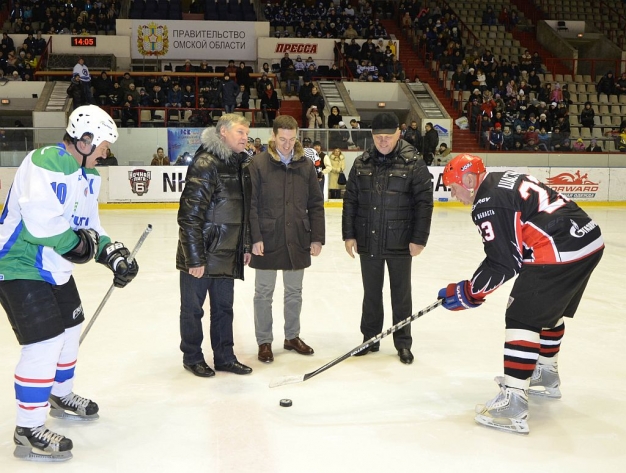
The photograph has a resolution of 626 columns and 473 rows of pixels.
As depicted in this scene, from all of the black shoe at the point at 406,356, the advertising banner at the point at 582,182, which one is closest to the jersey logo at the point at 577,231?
the black shoe at the point at 406,356

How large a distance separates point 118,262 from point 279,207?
1539 millimetres

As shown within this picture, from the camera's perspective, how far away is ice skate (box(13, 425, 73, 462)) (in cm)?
346

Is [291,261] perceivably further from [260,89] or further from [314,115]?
[260,89]

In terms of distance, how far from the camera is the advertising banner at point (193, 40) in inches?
850

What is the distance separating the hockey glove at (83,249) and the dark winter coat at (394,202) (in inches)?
82.6

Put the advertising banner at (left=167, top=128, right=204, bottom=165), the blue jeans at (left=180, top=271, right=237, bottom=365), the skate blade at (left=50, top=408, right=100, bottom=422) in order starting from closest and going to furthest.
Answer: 1. the skate blade at (left=50, top=408, right=100, bottom=422)
2. the blue jeans at (left=180, top=271, right=237, bottom=365)
3. the advertising banner at (left=167, top=128, right=204, bottom=165)

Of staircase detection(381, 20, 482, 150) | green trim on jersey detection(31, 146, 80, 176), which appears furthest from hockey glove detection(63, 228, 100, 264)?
staircase detection(381, 20, 482, 150)

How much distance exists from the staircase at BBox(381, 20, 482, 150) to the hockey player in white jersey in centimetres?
1377

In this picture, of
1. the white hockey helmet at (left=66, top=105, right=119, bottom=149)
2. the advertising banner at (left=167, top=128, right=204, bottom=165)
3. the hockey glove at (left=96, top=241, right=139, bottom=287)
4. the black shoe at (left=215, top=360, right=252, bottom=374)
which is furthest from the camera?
the advertising banner at (left=167, top=128, right=204, bottom=165)

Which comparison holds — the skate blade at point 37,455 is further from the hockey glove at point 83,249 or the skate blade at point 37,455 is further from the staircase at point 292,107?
the staircase at point 292,107

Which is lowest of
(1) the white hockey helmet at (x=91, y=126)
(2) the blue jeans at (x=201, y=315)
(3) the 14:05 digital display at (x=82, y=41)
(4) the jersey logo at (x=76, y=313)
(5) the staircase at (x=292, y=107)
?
(2) the blue jeans at (x=201, y=315)

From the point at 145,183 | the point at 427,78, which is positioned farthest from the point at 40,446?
the point at 427,78

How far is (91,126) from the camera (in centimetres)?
355

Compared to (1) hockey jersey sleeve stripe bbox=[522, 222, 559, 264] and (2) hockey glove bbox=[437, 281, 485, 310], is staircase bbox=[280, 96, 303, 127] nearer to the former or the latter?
(2) hockey glove bbox=[437, 281, 485, 310]
